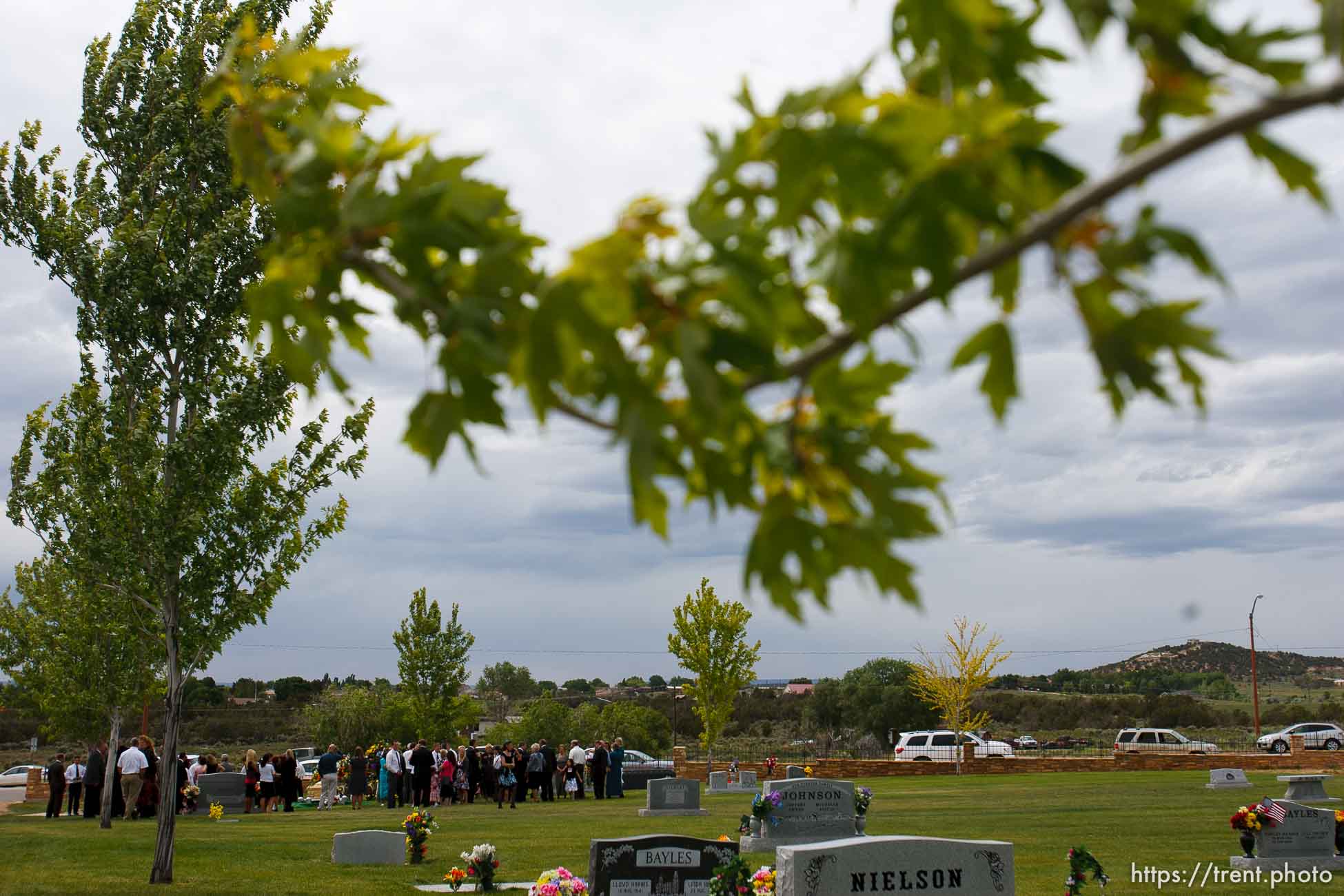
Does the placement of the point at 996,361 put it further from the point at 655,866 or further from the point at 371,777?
the point at 371,777

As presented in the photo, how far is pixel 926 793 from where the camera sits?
3416cm

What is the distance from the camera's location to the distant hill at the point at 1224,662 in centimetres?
12331

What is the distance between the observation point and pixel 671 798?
26609 millimetres

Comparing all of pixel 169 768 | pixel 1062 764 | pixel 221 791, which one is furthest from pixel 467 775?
pixel 1062 764

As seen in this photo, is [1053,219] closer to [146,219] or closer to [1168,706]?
[146,219]

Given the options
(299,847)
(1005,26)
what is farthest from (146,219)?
(1005,26)

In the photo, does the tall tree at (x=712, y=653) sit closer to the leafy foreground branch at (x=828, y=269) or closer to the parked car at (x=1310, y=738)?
the parked car at (x=1310, y=738)

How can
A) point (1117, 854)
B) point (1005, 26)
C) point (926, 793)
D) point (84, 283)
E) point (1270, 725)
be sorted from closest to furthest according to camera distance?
point (1005, 26) < point (84, 283) < point (1117, 854) < point (926, 793) < point (1270, 725)

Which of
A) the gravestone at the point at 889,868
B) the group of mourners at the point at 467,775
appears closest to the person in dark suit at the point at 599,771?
the group of mourners at the point at 467,775

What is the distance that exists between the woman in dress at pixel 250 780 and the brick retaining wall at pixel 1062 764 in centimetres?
1671

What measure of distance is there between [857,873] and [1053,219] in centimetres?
836

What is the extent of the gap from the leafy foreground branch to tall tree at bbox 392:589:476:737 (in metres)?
44.0

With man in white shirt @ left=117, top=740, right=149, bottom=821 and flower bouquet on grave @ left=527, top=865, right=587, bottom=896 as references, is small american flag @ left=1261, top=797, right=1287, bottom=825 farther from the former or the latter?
man in white shirt @ left=117, top=740, right=149, bottom=821

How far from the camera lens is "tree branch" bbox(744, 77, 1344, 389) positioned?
62.1 inches
